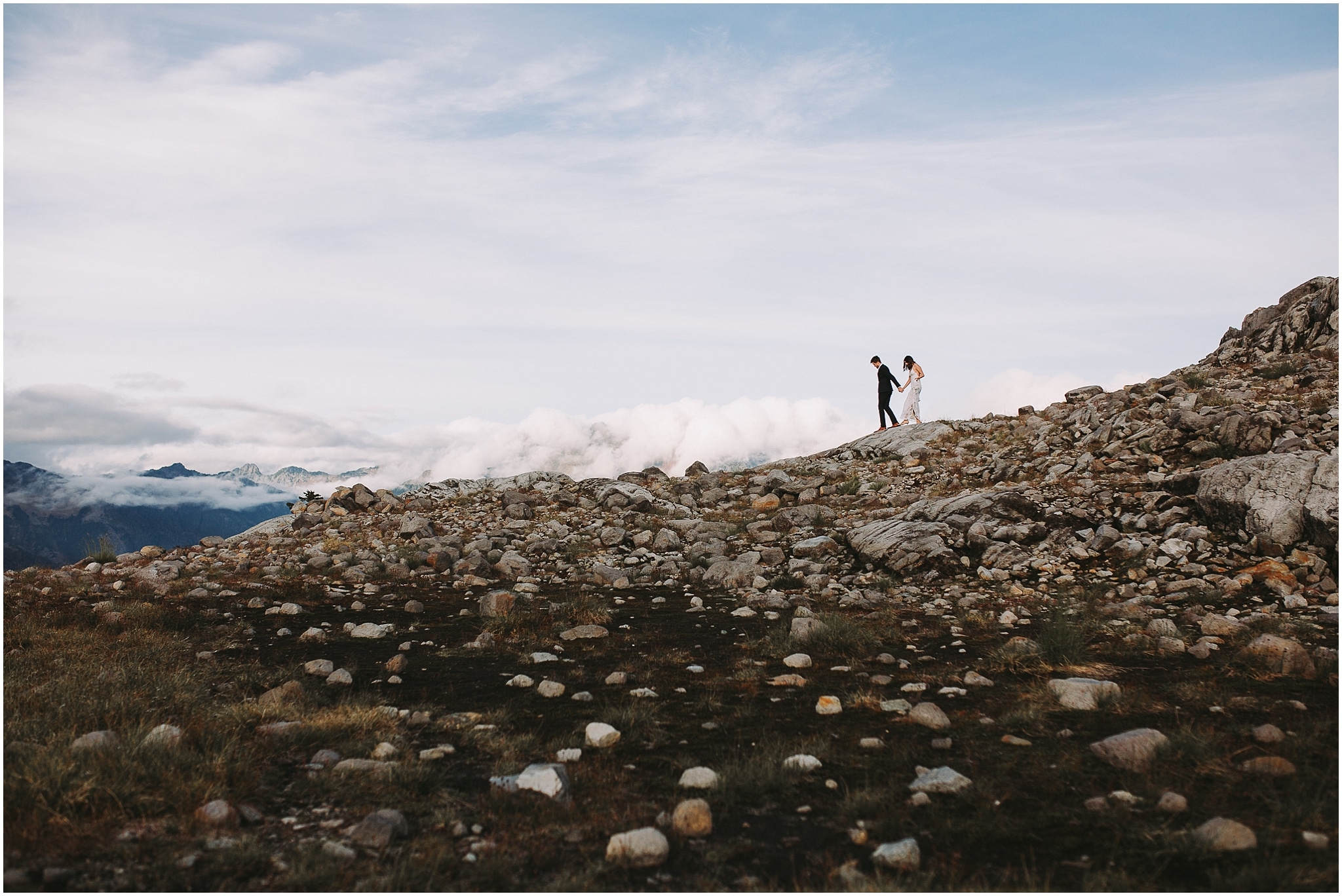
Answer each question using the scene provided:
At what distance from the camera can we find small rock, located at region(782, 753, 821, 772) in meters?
4.51

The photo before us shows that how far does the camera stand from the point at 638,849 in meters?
3.57

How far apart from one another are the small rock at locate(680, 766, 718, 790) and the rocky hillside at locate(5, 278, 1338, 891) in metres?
0.03

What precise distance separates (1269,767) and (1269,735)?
0.50m

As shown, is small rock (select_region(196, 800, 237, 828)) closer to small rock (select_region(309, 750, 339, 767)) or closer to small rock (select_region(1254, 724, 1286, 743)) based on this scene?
small rock (select_region(309, 750, 339, 767))

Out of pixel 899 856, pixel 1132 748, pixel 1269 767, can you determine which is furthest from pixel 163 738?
pixel 1269 767

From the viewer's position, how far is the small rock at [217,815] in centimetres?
375

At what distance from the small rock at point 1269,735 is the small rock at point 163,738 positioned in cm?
681

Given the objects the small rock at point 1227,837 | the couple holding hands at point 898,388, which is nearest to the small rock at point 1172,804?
the small rock at point 1227,837

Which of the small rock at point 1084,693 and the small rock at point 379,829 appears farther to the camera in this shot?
the small rock at point 1084,693

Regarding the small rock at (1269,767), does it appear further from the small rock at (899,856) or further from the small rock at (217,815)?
the small rock at (217,815)

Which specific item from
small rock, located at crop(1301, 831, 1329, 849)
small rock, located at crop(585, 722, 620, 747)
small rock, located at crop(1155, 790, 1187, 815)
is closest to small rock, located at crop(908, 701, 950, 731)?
small rock, located at crop(1155, 790, 1187, 815)

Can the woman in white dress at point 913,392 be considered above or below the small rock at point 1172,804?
above

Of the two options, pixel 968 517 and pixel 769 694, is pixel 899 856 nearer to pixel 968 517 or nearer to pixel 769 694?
pixel 769 694

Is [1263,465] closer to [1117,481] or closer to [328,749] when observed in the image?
[1117,481]
